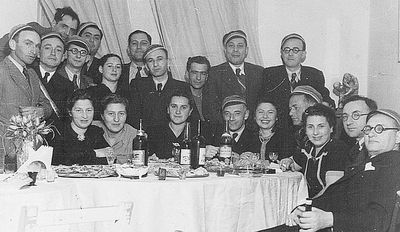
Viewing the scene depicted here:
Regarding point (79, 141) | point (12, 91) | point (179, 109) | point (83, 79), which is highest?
point (83, 79)

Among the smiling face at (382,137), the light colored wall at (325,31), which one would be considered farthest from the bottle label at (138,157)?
the light colored wall at (325,31)

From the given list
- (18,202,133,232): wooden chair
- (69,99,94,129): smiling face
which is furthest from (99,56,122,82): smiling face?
(18,202,133,232): wooden chair

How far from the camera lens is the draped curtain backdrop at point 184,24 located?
4.52 metres

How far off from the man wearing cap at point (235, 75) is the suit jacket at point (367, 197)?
2.08 m

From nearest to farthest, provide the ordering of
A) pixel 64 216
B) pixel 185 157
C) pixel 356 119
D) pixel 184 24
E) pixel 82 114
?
1. pixel 64 216
2. pixel 185 157
3. pixel 82 114
4. pixel 356 119
5. pixel 184 24

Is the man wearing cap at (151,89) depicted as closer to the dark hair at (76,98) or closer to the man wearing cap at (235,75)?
the man wearing cap at (235,75)

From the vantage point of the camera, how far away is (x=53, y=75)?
4.06 metres

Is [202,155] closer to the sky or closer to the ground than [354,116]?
closer to the ground

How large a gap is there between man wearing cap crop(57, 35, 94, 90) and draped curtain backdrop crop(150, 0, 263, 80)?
79cm

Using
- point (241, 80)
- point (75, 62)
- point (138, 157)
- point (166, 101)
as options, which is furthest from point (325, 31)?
point (138, 157)

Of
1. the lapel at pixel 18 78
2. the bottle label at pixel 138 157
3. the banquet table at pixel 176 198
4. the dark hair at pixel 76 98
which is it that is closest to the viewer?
the banquet table at pixel 176 198

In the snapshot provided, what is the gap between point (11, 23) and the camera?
4.19 meters

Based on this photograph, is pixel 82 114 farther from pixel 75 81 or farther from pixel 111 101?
pixel 75 81

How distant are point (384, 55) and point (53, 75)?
240cm
